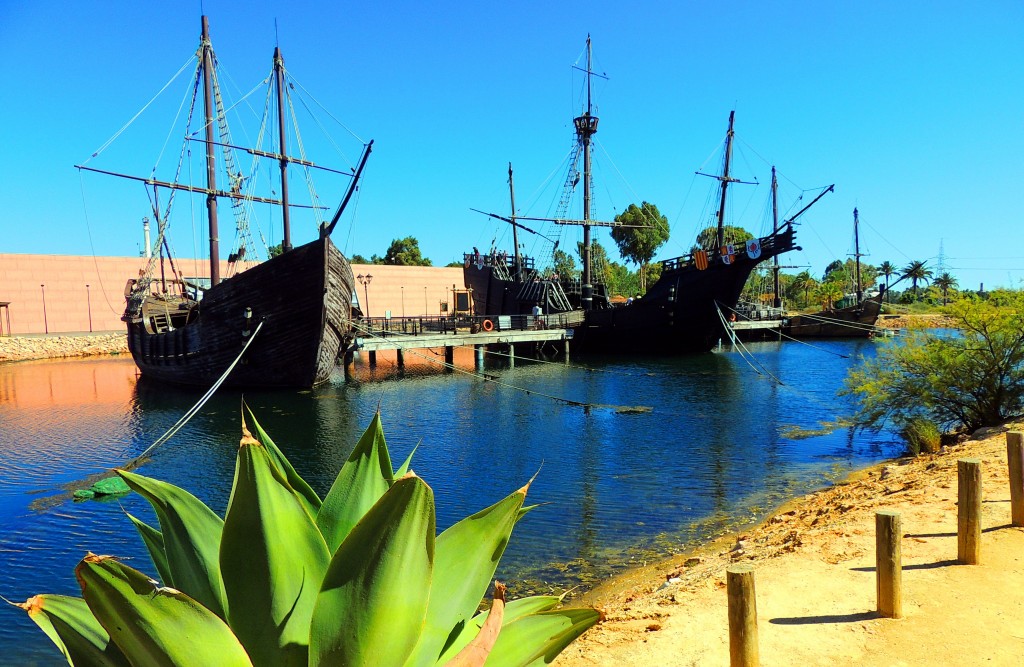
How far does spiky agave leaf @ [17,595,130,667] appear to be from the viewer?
1.18 meters

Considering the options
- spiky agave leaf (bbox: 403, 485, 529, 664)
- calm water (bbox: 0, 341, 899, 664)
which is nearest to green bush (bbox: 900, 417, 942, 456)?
calm water (bbox: 0, 341, 899, 664)

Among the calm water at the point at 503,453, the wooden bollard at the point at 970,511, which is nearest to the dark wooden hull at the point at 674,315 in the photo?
the calm water at the point at 503,453

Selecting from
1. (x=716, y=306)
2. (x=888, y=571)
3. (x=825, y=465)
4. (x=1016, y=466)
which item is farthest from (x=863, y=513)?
(x=716, y=306)

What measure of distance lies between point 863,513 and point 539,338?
2653 cm

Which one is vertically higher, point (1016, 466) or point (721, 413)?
point (1016, 466)

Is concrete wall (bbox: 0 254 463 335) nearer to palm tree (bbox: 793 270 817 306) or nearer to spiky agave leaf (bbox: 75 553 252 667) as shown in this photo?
spiky agave leaf (bbox: 75 553 252 667)

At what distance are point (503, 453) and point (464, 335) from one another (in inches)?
667

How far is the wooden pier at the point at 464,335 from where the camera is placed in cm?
2645

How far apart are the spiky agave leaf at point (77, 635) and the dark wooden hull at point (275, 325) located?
1887 centimetres

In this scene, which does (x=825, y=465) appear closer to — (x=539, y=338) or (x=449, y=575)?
(x=449, y=575)

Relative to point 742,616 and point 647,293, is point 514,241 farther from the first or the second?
point 742,616

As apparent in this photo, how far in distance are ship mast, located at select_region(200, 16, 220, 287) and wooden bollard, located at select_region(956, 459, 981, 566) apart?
85.5 ft

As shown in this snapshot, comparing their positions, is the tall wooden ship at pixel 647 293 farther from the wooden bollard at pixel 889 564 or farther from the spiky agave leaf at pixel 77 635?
the spiky agave leaf at pixel 77 635

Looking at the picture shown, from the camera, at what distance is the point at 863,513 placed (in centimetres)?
690
